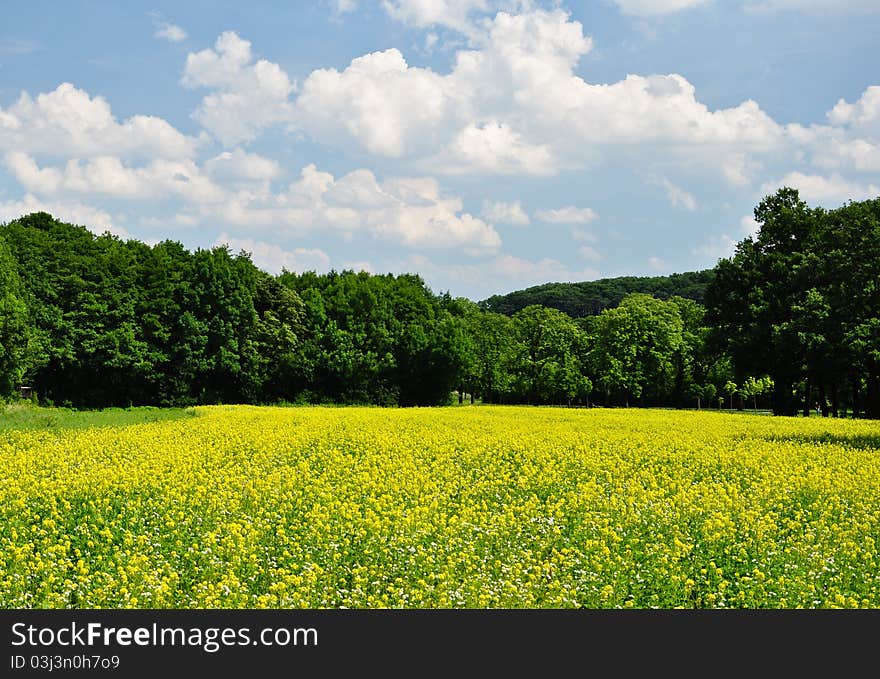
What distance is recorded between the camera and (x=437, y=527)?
1199 centimetres

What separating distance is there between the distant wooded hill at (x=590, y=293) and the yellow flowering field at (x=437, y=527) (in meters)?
107

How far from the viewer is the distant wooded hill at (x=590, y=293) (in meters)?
126

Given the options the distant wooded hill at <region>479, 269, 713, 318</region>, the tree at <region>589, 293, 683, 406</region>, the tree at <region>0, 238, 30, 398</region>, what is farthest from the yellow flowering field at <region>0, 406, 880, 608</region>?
the distant wooded hill at <region>479, 269, 713, 318</region>

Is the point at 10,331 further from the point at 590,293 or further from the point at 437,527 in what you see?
the point at 590,293

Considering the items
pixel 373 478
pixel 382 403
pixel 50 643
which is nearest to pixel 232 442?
pixel 373 478

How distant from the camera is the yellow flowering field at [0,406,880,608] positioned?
9.33 m

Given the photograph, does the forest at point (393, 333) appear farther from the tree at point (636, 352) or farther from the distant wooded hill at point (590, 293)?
the distant wooded hill at point (590, 293)

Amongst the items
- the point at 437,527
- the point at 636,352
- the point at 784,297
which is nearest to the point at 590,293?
the point at 636,352

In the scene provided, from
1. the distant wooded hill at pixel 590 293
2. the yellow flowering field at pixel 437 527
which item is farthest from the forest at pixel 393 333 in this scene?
the distant wooded hill at pixel 590 293

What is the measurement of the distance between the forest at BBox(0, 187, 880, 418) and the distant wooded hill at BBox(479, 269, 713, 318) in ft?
131

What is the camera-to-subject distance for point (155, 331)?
5719 centimetres

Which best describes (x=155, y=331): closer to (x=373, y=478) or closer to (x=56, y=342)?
(x=56, y=342)

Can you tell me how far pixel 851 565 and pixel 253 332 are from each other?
5446cm

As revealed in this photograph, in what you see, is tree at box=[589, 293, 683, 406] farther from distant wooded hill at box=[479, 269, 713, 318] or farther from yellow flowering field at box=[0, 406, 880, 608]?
yellow flowering field at box=[0, 406, 880, 608]
